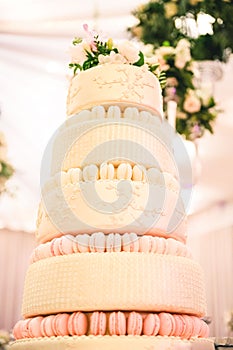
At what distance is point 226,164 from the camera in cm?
649

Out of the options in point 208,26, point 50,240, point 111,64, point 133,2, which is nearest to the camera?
point 50,240

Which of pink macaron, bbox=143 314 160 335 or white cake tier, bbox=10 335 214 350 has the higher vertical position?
pink macaron, bbox=143 314 160 335

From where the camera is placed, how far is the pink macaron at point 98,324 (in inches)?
70.2

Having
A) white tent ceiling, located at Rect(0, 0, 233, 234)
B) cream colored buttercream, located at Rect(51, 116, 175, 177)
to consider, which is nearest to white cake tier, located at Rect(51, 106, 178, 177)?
cream colored buttercream, located at Rect(51, 116, 175, 177)

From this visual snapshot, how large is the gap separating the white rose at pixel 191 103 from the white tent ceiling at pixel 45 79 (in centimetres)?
90

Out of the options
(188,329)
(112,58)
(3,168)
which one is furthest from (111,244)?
(3,168)

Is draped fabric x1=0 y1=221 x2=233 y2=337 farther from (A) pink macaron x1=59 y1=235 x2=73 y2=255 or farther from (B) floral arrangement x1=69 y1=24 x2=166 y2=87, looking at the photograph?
(A) pink macaron x1=59 y1=235 x2=73 y2=255

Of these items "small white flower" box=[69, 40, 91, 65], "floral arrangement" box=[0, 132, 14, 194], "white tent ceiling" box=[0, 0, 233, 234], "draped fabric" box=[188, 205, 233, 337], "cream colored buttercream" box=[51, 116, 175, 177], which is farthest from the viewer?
"draped fabric" box=[188, 205, 233, 337]

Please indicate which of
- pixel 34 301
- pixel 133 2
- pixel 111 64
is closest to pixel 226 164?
pixel 133 2

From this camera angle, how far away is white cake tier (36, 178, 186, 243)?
1.96 meters

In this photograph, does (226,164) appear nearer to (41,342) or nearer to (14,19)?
(14,19)

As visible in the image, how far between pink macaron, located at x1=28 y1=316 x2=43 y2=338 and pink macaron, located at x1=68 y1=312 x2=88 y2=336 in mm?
166

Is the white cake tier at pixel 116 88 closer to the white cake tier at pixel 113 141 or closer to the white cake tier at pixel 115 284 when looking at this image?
the white cake tier at pixel 113 141

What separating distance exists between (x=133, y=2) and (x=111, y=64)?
8.46ft
